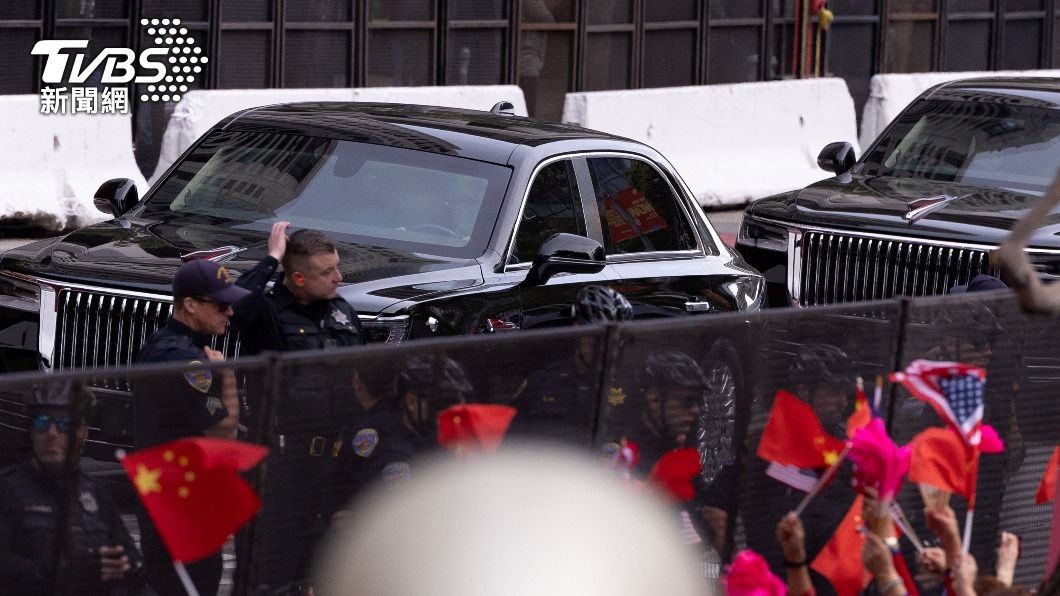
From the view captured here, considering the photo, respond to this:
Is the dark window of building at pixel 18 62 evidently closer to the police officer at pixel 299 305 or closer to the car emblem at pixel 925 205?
the car emblem at pixel 925 205

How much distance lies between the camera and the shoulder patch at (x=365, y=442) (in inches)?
196

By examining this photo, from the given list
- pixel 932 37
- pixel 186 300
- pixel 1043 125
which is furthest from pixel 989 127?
pixel 932 37

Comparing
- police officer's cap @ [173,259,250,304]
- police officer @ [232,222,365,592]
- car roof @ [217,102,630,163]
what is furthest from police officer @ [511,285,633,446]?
car roof @ [217,102,630,163]

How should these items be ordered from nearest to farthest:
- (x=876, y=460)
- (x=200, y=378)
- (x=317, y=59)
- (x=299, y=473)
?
(x=200, y=378)
(x=299, y=473)
(x=876, y=460)
(x=317, y=59)

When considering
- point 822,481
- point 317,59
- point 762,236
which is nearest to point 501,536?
point 822,481

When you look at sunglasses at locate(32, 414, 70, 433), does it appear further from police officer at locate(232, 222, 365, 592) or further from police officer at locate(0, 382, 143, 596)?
police officer at locate(232, 222, 365, 592)

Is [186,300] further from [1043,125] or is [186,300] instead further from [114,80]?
[114,80]

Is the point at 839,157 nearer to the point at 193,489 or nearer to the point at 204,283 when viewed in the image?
the point at 204,283

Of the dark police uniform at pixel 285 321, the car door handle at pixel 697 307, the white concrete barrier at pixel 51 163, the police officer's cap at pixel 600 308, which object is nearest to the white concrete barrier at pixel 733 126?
the white concrete barrier at pixel 51 163

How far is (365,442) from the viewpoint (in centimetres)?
499

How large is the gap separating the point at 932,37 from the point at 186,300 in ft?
64.6

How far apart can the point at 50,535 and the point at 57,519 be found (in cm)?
4

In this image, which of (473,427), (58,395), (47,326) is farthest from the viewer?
(47,326)

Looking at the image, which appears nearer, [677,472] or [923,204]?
[677,472]
